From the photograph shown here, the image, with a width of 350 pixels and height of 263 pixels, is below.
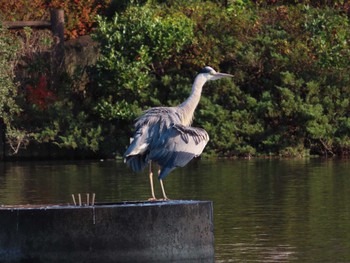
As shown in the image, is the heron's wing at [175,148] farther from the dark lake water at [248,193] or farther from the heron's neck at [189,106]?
the dark lake water at [248,193]

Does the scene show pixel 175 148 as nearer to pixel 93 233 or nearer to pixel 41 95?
pixel 93 233

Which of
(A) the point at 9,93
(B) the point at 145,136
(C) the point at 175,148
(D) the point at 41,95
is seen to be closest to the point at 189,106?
(C) the point at 175,148

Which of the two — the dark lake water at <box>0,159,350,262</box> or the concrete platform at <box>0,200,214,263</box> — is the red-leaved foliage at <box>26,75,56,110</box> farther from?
the concrete platform at <box>0,200,214,263</box>

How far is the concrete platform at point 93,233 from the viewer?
1628 centimetres

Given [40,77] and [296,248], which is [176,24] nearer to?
[40,77]

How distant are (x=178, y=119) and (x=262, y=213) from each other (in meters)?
4.47

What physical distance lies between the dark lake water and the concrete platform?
120 centimetres

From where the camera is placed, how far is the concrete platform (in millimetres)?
16281

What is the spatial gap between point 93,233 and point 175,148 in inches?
110

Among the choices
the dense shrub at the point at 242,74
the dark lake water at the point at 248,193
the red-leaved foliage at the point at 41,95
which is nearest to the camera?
the dark lake water at the point at 248,193

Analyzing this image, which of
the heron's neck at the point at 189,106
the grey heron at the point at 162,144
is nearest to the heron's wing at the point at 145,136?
the grey heron at the point at 162,144

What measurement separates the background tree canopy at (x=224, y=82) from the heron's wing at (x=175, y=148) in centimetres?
2283

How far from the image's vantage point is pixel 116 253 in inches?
643

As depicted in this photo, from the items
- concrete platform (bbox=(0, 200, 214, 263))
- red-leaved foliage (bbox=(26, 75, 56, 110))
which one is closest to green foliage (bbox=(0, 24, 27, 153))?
red-leaved foliage (bbox=(26, 75, 56, 110))
